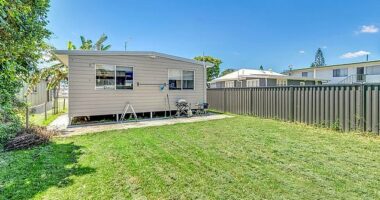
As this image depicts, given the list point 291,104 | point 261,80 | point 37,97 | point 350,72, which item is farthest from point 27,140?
point 350,72

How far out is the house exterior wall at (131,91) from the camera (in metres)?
9.04

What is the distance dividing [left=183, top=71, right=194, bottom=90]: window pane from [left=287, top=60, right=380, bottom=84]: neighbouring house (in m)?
20.2

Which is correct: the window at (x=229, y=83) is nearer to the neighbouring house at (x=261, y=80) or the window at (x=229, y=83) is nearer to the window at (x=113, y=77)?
the neighbouring house at (x=261, y=80)

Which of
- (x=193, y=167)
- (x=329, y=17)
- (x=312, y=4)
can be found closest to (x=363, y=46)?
(x=329, y=17)

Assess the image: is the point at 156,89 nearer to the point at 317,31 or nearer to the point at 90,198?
the point at 90,198

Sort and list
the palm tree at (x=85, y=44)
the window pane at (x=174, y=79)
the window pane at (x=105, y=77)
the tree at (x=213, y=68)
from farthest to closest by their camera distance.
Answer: the tree at (x=213, y=68)
the palm tree at (x=85, y=44)
the window pane at (x=174, y=79)
the window pane at (x=105, y=77)

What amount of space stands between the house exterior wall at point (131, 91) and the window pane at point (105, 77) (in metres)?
0.18

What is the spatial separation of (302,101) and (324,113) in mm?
1032

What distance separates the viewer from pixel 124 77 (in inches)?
398

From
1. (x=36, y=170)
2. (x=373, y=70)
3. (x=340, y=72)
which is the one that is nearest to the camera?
(x=36, y=170)

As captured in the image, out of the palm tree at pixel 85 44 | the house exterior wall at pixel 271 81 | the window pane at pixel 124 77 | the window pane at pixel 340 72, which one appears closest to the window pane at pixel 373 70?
the window pane at pixel 340 72

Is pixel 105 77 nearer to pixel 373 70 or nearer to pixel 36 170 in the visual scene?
pixel 36 170

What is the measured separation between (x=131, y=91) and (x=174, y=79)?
7.89ft

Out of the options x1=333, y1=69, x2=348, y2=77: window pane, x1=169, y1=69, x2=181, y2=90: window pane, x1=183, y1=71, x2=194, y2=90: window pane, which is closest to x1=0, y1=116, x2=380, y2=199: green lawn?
x1=169, y1=69, x2=181, y2=90: window pane
